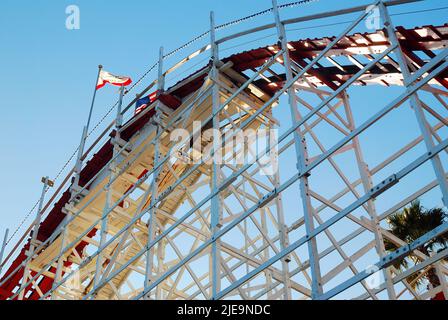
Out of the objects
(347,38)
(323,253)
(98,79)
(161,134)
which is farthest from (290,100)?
(98,79)

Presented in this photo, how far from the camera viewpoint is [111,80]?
22844 mm

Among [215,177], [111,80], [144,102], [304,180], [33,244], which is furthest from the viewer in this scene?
[111,80]

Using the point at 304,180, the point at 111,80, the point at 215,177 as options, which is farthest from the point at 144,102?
the point at 304,180

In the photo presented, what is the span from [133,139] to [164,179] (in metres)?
1.58

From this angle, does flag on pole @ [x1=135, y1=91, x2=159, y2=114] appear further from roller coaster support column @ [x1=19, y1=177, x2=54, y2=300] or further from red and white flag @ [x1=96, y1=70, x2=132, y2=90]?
roller coaster support column @ [x1=19, y1=177, x2=54, y2=300]

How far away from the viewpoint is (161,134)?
15.5 metres

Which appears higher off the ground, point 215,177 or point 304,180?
point 215,177

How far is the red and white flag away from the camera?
74.1ft

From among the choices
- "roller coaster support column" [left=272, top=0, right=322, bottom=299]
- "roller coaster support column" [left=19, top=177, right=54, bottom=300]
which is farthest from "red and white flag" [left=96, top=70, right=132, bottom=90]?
"roller coaster support column" [left=272, top=0, right=322, bottom=299]

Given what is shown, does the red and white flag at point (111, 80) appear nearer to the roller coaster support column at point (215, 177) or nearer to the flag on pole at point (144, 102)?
the flag on pole at point (144, 102)

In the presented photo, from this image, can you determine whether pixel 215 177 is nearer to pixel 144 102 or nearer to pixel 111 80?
pixel 144 102

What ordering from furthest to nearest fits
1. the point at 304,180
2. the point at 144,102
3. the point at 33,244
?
1. the point at 33,244
2. the point at 144,102
3. the point at 304,180

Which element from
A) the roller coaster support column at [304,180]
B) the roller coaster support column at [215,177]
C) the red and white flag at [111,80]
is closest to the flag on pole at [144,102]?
the roller coaster support column at [215,177]
